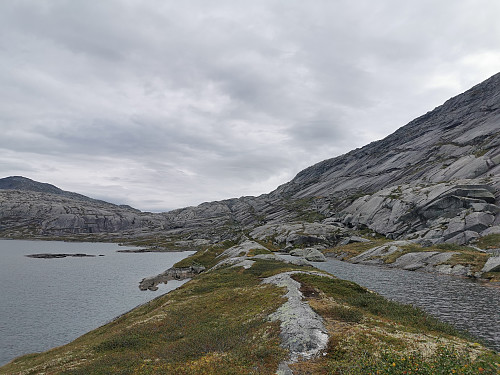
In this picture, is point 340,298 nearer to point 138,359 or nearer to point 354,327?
point 354,327

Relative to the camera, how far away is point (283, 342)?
2109 cm

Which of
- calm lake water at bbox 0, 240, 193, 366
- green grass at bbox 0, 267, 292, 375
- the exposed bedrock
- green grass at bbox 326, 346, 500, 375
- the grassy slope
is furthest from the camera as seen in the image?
the exposed bedrock

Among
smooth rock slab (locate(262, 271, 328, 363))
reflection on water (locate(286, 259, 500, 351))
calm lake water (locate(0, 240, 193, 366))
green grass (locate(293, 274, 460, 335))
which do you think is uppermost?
smooth rock slab (locate(262, 271, 328, 363))

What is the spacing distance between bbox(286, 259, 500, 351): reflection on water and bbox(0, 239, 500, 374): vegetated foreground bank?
34.7 feet

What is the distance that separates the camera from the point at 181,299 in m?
47.1

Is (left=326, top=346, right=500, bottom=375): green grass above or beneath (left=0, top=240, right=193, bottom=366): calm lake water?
above

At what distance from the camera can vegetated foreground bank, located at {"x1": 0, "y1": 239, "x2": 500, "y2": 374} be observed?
1672 centimetres

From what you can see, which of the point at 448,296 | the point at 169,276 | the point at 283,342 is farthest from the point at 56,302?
the point at 448,296

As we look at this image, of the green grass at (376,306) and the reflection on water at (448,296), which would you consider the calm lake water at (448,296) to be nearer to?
the reflection on water at (448,296)

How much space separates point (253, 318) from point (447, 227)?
115963 millimetres

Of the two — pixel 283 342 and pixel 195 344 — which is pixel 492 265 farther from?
pixel 195 344

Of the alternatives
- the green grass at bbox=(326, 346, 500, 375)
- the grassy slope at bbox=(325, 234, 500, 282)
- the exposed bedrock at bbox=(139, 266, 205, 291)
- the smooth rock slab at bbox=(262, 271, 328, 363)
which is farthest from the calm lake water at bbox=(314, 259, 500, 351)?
the exposed bedrock at bbox=(139, 266, 205, 291)

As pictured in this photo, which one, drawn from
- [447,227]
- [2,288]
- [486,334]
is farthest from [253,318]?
[447,227]

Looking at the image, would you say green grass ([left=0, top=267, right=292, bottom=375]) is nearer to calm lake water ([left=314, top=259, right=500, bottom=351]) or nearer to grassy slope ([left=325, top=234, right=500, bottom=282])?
calm lake water ([left=314, top=259, right=500, bottom=351])
